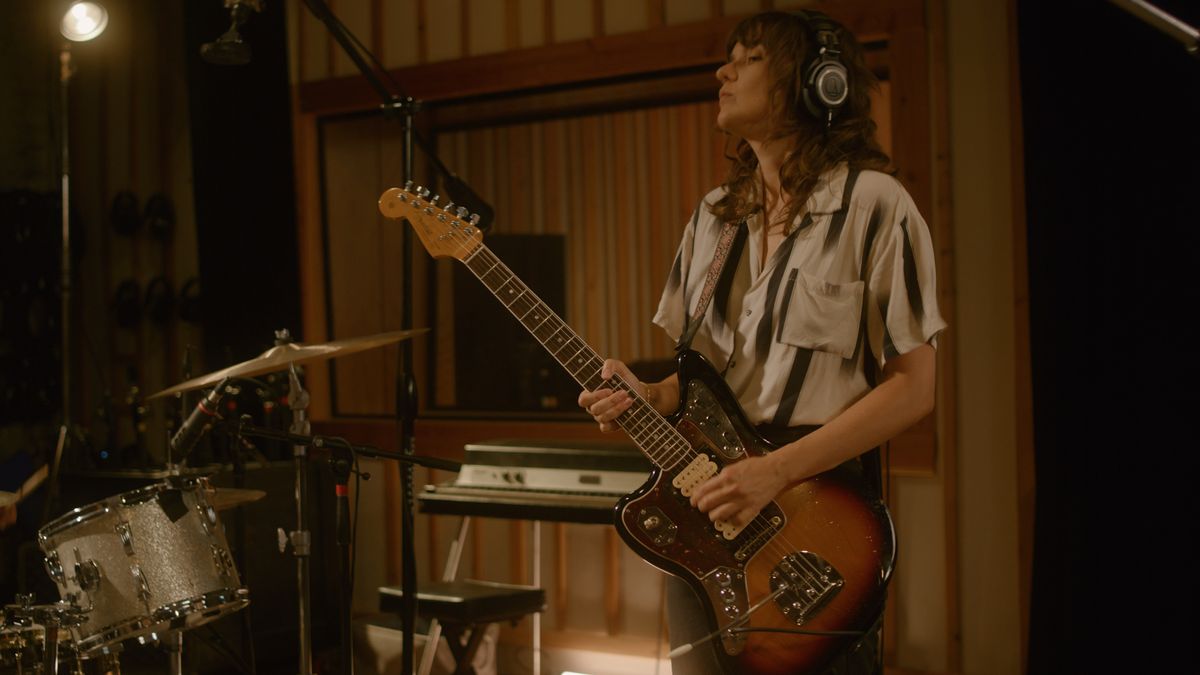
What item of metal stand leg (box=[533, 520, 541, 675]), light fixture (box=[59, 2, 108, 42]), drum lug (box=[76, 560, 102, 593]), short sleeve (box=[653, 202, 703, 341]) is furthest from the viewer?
light fixture (box=[59, 2, 108, 42])

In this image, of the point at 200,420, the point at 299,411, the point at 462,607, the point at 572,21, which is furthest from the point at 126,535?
the point at 572,21

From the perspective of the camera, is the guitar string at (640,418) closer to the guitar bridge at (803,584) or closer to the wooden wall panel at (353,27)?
the guitar bridge at (803,584)

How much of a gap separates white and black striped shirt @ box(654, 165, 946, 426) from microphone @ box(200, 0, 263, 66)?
5.15ft

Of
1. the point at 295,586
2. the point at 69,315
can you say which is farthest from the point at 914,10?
the point at 69,315

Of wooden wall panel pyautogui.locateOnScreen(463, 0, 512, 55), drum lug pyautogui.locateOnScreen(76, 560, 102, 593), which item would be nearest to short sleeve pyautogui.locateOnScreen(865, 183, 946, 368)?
drum lug pyautogui.locateOnScreen(76, 560, 102, 593)

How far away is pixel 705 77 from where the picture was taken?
4.04m

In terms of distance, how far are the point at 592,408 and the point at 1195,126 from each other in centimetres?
182

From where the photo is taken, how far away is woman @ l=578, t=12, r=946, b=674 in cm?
185

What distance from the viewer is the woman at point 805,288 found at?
1.85 meters

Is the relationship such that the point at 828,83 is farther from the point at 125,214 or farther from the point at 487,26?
the point at 125,214

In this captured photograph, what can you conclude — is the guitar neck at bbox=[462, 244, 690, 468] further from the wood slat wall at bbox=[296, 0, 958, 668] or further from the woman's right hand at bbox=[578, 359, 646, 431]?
the wood slat wall at bbox=[296, 0, 958, 668]

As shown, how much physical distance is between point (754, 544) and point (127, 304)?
4514 mm

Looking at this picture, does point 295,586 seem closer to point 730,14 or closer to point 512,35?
point 512,35

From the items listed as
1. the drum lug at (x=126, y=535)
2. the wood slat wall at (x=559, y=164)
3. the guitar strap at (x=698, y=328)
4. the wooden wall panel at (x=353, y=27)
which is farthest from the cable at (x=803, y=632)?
the wooden wall panel at (x=353, y=27)
